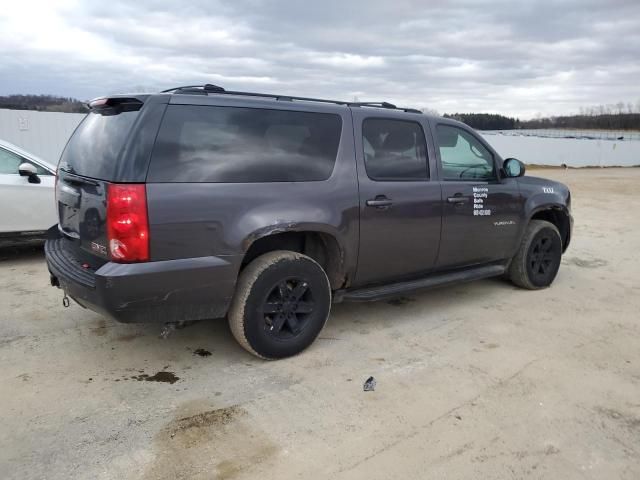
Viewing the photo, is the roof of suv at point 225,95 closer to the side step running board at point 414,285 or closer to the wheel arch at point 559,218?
the side step running board at point 414,285

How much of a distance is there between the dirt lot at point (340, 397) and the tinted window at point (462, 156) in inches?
51.6

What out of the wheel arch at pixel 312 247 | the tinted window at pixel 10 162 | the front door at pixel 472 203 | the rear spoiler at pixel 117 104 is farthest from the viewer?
the tinted window at pixel 10 162

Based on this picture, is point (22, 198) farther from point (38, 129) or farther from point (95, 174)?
point (38, 129)

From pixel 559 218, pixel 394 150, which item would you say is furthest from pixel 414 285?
pixel 559 218

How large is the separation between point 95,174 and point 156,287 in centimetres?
87

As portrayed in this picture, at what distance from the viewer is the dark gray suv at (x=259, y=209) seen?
3.30m

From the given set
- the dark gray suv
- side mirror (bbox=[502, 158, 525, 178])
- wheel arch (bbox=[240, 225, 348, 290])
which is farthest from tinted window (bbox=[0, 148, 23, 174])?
side mirror (bbox=[502, 158, 525, 178])

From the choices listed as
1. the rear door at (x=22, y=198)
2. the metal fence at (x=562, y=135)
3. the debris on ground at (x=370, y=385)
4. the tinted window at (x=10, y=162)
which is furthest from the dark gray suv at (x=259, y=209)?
the metal fence at (x=562, y=135)

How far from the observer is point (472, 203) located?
5.01 metres

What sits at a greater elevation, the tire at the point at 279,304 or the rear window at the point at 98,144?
the rear window at the point at 98,144

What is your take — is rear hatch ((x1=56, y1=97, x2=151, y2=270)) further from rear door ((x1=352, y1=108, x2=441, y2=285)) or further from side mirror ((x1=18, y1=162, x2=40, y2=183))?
side mirror ((x1=18, y1=162, x2=40, y2=183))

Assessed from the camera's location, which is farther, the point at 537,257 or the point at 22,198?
the point at 22,198

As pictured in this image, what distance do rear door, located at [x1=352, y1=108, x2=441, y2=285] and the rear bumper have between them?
1.24 metres

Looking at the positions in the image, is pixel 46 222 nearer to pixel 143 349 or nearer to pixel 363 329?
pixel 143 349
